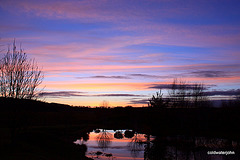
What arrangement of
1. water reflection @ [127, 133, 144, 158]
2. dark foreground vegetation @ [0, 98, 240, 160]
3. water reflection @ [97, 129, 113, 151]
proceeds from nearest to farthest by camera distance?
dark foreground vegetation @ [0, 98, 240, 160], water reflection @ [127, 133, 144, 158], water reflection @ [97, 129, 113, 151]

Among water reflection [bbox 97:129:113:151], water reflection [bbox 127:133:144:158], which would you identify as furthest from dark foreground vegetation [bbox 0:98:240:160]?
water reflection [bbox 127:133:144:158]

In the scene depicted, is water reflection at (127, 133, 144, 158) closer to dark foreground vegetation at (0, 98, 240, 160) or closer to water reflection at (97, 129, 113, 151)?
A: water reflection at (97, 129, 113, 151)

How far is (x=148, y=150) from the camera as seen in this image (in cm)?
2934

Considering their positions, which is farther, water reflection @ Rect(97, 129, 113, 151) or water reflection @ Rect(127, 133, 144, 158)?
water reflection @ Rect(97, 129, 113, 151)

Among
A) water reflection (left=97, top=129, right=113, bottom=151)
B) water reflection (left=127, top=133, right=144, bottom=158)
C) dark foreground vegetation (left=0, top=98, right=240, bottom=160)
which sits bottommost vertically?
water reflection (left=97, top=129, right=113, bottom=151)

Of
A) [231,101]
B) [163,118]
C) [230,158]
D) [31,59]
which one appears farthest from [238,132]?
[31,59]

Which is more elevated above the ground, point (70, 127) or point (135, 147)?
point (70, 127)

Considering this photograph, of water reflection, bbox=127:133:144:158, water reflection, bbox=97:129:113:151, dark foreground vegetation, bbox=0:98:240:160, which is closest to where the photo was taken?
dark foreground vegetation, bbox=0:98:240:160

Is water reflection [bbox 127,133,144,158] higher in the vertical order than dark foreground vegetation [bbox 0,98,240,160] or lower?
lower

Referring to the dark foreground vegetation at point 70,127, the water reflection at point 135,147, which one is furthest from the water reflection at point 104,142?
the dark foreground vegetation at point 70,127

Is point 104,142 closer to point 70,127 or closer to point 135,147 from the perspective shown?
point 135,147

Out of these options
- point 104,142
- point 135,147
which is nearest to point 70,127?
point 104,142

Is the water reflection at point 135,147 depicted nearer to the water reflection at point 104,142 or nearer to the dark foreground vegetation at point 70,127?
the water reflection at point 104,142

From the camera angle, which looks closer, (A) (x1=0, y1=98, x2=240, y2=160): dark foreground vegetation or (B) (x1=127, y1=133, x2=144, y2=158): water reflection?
(A) (x1=0, y1=98, x2=240, y2=160): dark foreground vegetation
